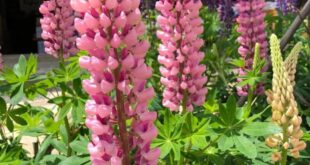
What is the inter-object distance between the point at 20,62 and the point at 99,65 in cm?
103

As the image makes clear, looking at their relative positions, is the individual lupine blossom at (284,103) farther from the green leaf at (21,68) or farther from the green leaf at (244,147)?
the green leaf at (21,68)

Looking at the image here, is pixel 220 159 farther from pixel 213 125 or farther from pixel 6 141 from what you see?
pixel 6 141

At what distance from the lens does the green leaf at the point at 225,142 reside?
5.09ft

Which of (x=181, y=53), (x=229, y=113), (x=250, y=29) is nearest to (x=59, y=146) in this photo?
(x=181, y=53)

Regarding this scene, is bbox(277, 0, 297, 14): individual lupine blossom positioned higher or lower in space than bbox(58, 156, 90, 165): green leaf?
higher

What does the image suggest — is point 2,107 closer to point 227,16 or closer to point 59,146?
point 59,146

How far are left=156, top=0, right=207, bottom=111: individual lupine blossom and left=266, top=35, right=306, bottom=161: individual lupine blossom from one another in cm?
57

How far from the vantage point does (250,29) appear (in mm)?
2660

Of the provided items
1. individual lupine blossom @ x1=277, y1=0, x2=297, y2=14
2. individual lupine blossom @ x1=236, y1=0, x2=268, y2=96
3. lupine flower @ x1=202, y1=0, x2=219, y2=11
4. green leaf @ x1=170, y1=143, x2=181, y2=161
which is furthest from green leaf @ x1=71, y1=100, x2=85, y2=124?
individual lupine blossom @ x1=277, y1=0, x2=297, y2=14

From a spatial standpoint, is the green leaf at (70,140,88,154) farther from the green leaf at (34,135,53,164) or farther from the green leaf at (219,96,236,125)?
the green leaf at (219,96,236,125)

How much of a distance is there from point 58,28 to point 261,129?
1207 millimetres

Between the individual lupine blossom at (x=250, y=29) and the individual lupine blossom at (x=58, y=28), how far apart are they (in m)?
0.81

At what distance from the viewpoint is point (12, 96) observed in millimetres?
1937

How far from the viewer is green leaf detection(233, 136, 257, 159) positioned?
5.01 feet
